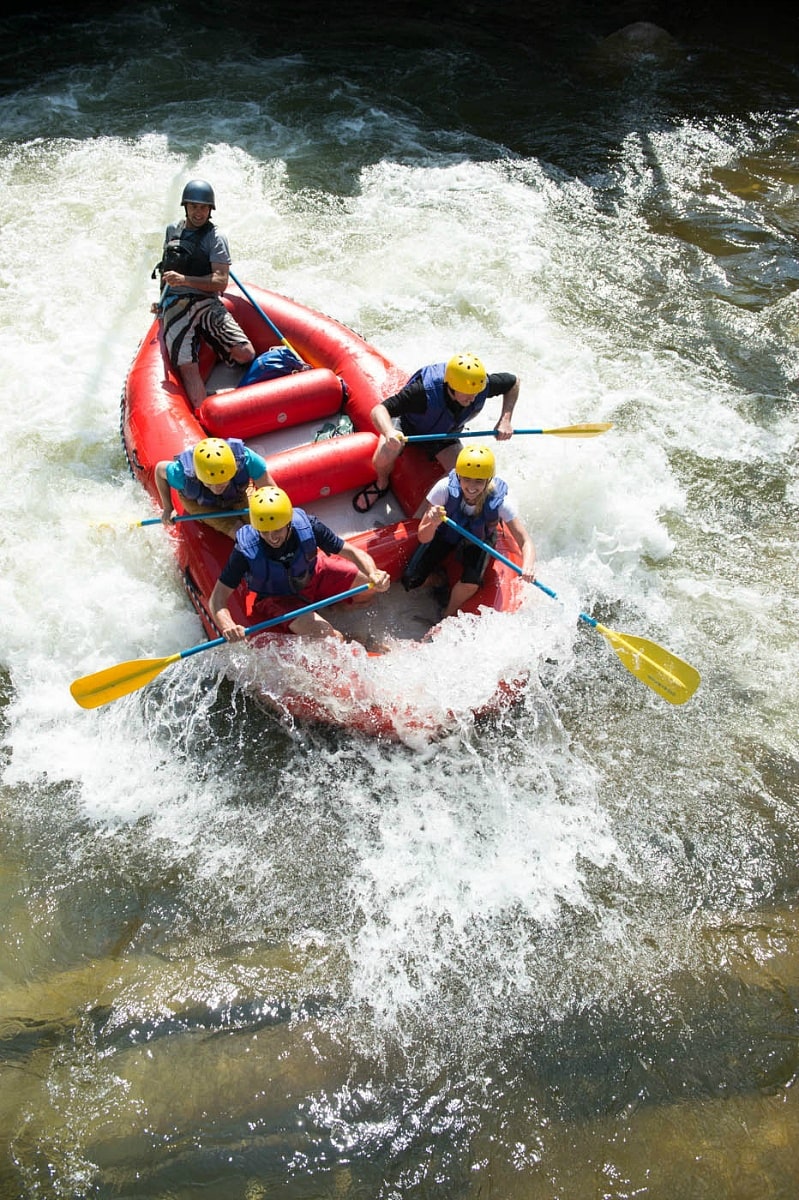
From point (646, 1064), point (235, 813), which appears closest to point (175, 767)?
point (235, 813)

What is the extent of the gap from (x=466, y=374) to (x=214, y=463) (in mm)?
Result: 1328

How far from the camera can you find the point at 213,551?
4.34 metres

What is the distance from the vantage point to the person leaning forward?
12.2 ft

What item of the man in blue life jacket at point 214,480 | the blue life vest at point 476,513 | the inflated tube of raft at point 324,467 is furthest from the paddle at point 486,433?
the man in blue life jacket at point 214,480

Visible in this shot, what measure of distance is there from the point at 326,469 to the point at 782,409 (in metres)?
3.65

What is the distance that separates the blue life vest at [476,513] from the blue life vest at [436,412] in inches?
19.8

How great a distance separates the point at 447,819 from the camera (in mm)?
3875

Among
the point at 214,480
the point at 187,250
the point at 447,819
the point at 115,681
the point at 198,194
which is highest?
the point at 198,194

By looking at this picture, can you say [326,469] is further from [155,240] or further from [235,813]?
[155,240]

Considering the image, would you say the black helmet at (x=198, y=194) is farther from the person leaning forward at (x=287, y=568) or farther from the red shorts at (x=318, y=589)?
the red shorts at (x=318, y=589)

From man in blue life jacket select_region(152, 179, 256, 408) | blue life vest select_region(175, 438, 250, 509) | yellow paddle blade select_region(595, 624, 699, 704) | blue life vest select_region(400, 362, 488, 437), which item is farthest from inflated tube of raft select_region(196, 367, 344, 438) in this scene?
yellow paddle blade select_region(595, 624, 699, 704)

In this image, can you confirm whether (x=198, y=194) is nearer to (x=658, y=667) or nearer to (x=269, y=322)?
(x=269, y=322)

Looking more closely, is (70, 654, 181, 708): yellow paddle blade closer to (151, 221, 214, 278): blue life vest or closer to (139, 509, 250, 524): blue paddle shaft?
(139, 509, 250, 524): blue paddle shaft

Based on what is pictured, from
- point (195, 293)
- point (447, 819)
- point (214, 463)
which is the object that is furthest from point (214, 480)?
point (447, 819)
